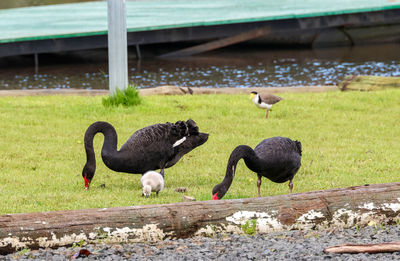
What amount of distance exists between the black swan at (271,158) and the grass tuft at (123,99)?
665 cm

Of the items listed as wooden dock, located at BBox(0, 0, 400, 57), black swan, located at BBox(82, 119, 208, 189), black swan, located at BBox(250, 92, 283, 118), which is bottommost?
black swan, located at BBox(82, 119, 208, 189)

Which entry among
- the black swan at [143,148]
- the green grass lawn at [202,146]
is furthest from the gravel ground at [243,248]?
the black swan at [143,148]

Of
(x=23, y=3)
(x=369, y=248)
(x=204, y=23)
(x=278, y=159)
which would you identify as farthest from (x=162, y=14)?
(x=369, y=248)

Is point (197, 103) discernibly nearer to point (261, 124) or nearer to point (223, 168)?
point (261, 124)

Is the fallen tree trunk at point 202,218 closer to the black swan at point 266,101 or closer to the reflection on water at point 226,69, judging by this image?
the black swan at point 266,101

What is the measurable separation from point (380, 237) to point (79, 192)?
3992 mm

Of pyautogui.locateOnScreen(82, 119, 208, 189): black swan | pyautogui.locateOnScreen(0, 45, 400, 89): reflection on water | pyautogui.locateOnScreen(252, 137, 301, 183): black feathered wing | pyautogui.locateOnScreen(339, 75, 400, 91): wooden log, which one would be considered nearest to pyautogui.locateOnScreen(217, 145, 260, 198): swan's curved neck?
pyautogui.locateOnScreen(252, 137, 301, 183): black feathered wing

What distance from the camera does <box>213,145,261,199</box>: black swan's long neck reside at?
6586mm

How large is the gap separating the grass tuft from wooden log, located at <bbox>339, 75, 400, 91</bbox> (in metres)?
6.18

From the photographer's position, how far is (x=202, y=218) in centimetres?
Answer: 595

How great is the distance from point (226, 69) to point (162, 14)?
20.6ft

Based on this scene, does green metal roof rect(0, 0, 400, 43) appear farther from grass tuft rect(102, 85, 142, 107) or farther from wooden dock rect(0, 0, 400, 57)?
grass tuft rect(102, 85, 142, 107)

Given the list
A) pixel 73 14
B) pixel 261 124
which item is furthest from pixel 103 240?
pixel 73 14

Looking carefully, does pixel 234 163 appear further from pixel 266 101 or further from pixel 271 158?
pixel 266 101
